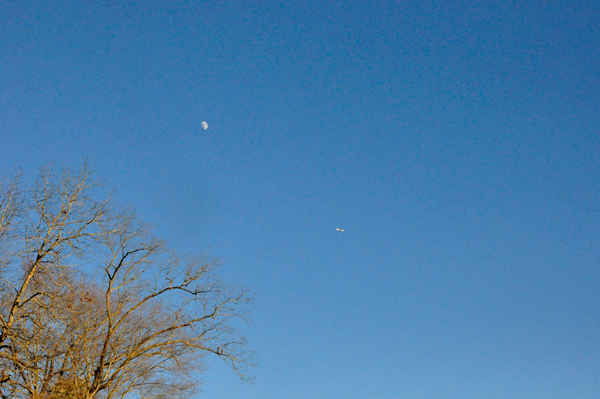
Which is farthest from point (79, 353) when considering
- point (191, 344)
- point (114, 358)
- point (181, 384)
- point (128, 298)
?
point (181, 384)

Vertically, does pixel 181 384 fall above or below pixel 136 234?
below

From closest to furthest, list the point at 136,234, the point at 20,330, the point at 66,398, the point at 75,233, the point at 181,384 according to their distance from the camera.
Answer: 1. the point at 20,330
2. the point at 75,233
3. the point at 66,398
4. the point at 136,234
5. the point at 181,384

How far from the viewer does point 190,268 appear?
64.1 feet

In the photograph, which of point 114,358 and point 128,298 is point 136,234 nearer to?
point 128,298

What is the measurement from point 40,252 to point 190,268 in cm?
617

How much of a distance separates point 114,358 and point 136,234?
456 cm

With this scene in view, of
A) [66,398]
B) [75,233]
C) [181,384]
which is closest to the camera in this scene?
[75,233]

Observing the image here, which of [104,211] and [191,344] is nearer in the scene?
[104,211]

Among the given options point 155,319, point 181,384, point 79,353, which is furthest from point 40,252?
point 181,384

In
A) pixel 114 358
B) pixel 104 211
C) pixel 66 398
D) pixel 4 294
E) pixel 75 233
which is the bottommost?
pixel 66 398

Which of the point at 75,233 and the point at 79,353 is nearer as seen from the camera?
the point at 75,233

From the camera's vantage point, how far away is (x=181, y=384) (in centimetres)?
2442

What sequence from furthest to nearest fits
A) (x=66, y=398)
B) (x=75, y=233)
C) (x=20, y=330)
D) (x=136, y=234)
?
1. (x=136, y=234)
2. (x=66, y=398)
3. (x=75, y=233)
4. (x=20, y=330)

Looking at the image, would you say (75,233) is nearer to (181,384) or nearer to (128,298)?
(128,298)
